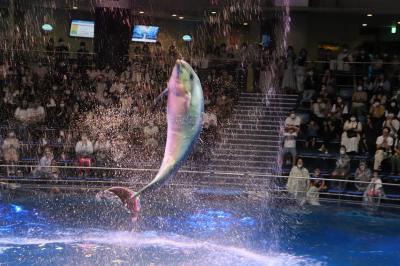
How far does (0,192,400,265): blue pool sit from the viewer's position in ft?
32.3

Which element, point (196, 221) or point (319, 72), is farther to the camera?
point (319, 72)

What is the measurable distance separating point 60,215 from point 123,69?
8.57 m

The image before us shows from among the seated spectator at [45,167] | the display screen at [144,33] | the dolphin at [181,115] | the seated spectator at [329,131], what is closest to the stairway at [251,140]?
the seated spectator at [329,131]

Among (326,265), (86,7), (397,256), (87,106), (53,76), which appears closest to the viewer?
(326,265)

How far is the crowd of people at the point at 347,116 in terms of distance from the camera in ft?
48.9

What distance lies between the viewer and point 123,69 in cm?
2033

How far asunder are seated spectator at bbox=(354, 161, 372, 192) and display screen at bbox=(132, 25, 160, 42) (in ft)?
35.3

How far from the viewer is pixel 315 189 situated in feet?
46.9

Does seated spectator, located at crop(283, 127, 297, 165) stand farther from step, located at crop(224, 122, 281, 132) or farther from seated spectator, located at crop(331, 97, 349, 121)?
seated spectator, located at crop(331, 97, 349, 121)

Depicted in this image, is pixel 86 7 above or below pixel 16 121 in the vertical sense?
above

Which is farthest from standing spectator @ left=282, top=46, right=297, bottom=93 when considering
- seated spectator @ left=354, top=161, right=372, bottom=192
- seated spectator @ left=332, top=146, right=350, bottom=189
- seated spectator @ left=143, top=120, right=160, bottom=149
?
seated spectator @ left=354, top=161, right=372, bottom=192

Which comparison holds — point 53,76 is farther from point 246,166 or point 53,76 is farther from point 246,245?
point 246,245

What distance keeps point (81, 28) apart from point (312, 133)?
35.2 ft

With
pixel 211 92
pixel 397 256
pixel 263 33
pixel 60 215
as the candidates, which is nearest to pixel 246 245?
pixel 397 256
